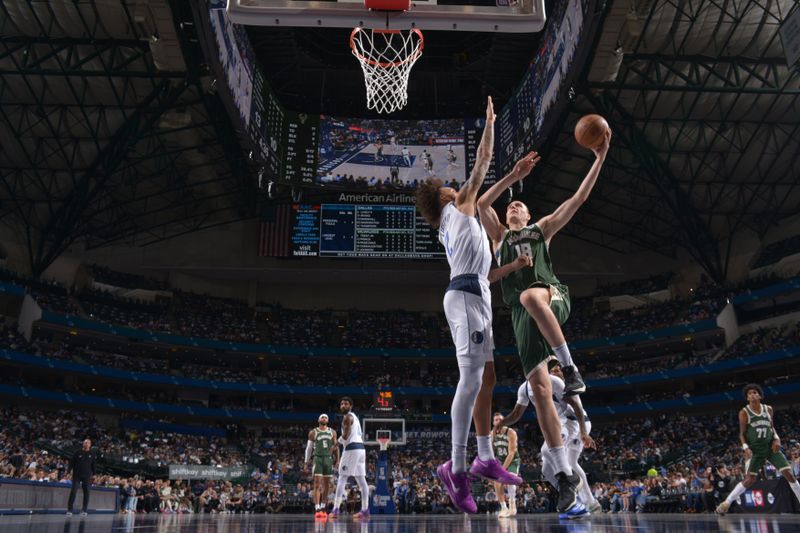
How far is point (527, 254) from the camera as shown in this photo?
19.6ft

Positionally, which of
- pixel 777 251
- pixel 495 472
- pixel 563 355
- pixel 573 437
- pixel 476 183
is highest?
pixel 777 251

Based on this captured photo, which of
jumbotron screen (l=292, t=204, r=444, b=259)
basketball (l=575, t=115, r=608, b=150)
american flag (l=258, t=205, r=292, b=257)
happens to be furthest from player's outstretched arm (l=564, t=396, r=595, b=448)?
american flag (l=258, t=205, r=292, b=257)

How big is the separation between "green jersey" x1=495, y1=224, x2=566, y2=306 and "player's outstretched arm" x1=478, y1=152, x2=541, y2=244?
0.12 m

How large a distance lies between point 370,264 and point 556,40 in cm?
2087

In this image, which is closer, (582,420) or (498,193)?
(498,193)

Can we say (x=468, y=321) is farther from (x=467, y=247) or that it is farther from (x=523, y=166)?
(x=523, y=166)

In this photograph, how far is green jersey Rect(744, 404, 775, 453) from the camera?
10.3 meters

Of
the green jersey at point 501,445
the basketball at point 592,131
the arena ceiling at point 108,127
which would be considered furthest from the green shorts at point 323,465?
the arena ceiling at point 108,127

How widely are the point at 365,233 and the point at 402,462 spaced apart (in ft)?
37.4

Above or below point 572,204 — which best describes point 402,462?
below

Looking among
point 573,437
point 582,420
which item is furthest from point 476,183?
point 573,437

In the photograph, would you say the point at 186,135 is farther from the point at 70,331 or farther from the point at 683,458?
the point at 683,458

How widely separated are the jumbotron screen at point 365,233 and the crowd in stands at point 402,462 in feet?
30.9

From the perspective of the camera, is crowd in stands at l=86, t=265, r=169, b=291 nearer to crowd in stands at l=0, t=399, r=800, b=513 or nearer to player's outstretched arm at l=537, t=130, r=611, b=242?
crowd in stands at l=0, t=399, r=800, b=513
